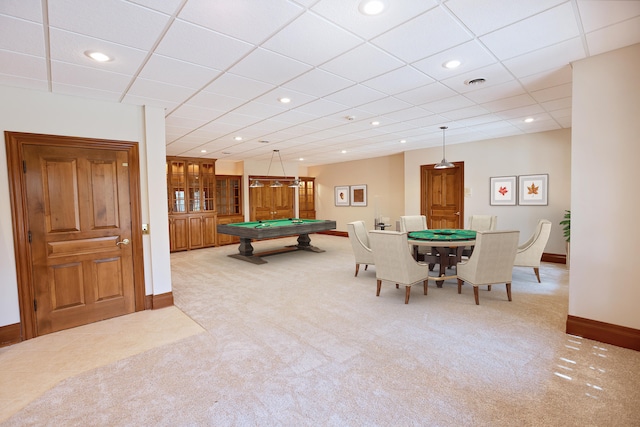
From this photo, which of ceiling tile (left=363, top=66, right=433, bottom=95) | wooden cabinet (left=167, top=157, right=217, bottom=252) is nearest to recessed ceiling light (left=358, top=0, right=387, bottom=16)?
ceiling tile (left=363, top=66, right=433, bottom=95)

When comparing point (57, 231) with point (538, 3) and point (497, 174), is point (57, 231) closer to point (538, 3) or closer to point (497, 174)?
point (538, 3)

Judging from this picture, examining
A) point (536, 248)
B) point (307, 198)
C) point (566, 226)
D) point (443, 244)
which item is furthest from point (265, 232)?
point (566, 226)

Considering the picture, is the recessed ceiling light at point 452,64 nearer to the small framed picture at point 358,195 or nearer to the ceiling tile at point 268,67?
the ceiling tile at point 268,67

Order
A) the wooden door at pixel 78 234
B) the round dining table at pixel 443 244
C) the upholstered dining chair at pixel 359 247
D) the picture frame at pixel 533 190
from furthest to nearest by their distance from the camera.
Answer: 1. the picture frame at pixel 533 190
2. the upholstered dining chair at pixel 359 247
3. the round dining table at pixel 443 244
4. the wooden door at pixel 78 234

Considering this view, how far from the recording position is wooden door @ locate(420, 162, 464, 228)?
7.24 metres

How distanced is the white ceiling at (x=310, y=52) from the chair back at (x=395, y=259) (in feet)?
5.53

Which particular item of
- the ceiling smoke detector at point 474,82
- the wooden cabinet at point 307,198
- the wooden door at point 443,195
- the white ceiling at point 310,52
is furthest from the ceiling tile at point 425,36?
the wooden cabinet at point 307,198

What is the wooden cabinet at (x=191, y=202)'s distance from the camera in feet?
26.2

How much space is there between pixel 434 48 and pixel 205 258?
623 centimetres

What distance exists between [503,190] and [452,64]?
4635mm

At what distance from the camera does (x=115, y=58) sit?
2.50 metres

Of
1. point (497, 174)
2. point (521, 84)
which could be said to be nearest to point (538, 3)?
point (521, 84)

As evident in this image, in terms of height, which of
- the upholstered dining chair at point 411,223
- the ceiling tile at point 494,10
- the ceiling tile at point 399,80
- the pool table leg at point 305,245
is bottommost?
the pool table leg at point 305,245

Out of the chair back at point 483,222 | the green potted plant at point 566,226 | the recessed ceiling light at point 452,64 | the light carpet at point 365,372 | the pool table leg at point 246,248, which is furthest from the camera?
the pool table leg at point 246,248
